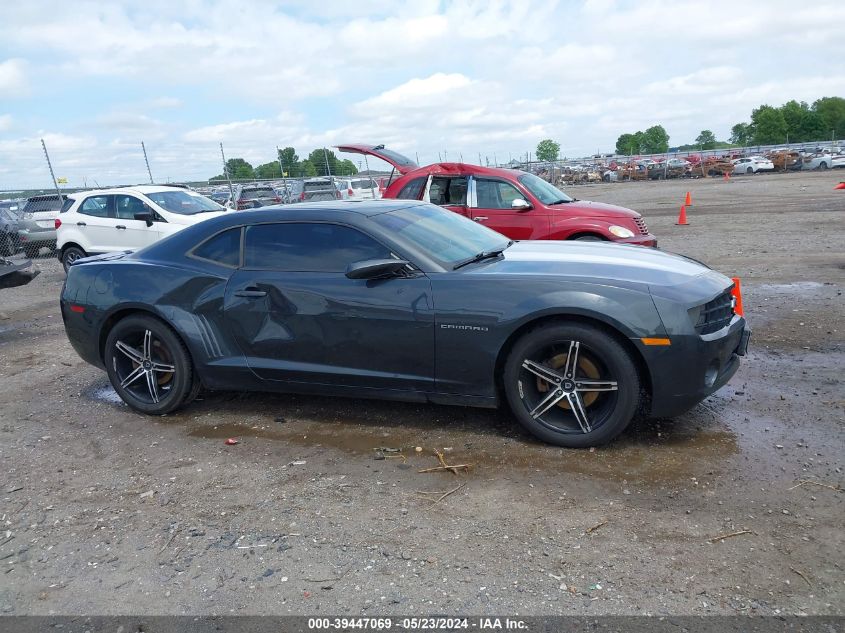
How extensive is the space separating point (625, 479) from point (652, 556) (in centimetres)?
73

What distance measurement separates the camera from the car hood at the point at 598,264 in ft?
13.1

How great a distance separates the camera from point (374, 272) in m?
4.19

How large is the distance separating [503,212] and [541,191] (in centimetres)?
74

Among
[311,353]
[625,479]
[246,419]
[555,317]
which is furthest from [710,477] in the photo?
[246,419]

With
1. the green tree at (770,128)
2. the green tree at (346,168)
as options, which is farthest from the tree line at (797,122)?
the green tree at (346,168)

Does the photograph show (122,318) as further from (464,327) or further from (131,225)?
(131,225)

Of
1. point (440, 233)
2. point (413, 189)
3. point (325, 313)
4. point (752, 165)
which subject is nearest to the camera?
point (325, 313)

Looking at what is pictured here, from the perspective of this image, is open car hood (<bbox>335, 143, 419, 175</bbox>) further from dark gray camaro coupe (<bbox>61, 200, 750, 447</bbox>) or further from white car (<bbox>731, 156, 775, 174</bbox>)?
white car (<bbox>731, 156, 775, 174</bbox>)

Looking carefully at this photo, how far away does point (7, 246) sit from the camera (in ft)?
51.7

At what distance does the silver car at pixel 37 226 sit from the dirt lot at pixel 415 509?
523 inches

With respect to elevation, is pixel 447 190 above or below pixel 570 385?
above

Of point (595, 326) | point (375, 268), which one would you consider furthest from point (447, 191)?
point (595, 326)

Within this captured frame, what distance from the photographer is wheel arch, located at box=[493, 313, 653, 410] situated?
385cm

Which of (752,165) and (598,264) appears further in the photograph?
(752,165)
